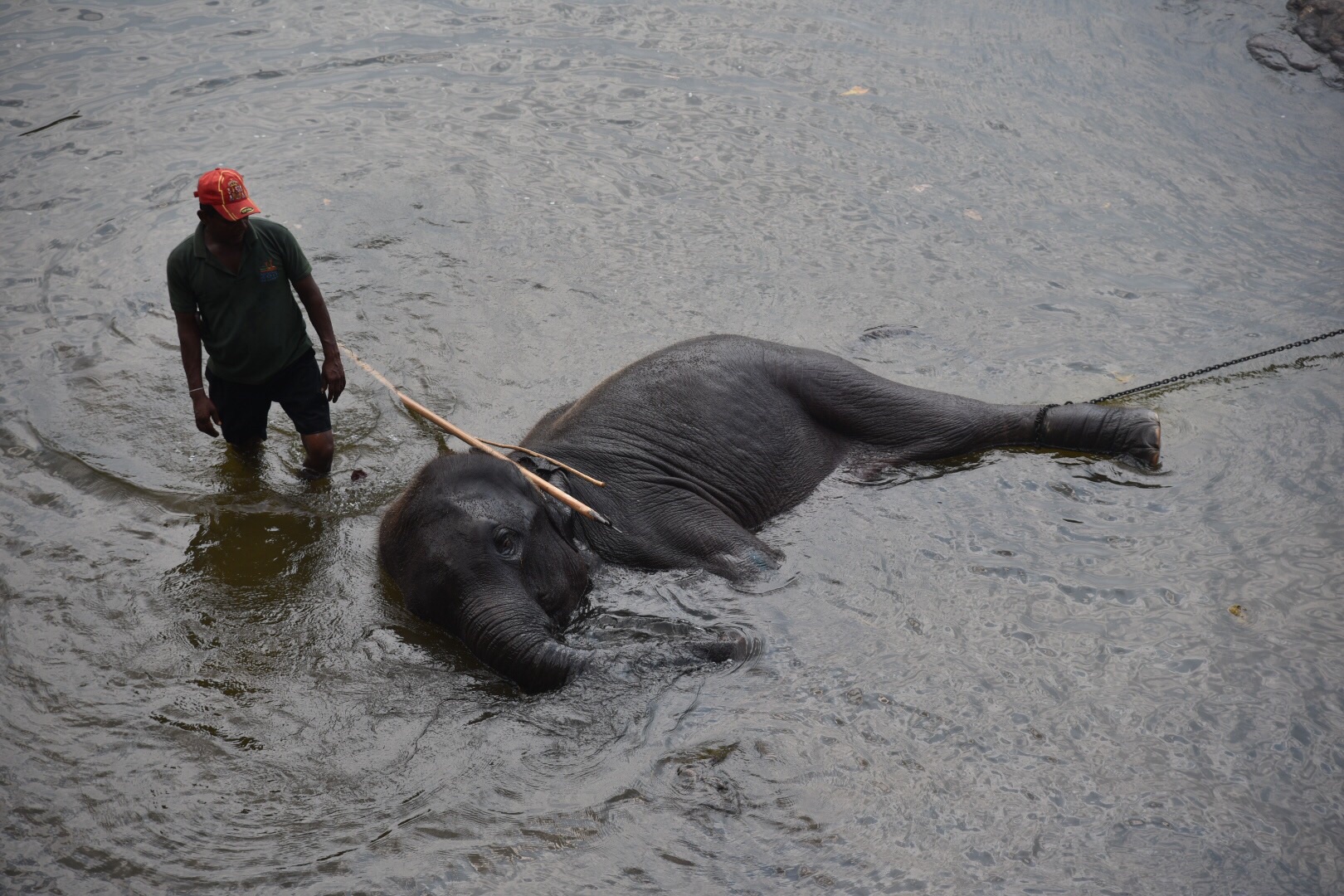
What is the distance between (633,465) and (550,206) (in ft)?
13.9

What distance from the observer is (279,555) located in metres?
6.13

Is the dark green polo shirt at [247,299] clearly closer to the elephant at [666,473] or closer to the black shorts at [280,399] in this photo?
the black shorts at [280,399]

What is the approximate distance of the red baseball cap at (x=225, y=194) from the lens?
5574 millimetres

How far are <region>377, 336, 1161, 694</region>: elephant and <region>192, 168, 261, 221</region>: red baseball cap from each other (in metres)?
1.61

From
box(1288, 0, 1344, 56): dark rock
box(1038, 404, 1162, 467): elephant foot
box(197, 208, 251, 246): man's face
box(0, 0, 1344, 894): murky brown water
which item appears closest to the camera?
box(0, 0, 1344, 894): murky brown water

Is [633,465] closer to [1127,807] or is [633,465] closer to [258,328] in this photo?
[258,328]

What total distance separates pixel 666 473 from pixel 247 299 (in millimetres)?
2482

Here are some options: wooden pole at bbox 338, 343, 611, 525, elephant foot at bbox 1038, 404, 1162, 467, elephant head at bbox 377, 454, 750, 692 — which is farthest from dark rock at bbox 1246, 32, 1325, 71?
elephant head at bbox 377, 454, 750, 692

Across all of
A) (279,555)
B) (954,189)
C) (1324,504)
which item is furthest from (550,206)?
(1324,504)

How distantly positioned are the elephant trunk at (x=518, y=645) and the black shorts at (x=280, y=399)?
2030mm

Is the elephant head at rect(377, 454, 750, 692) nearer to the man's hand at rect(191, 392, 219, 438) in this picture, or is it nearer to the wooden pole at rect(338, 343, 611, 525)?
the wooden pole at rect(338, 343, 611, 525)

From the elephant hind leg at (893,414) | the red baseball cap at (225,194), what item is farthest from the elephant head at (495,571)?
the elephant hind leg at (893,414)

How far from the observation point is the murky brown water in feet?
14.9

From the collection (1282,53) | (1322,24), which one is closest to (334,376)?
(1282,53)
